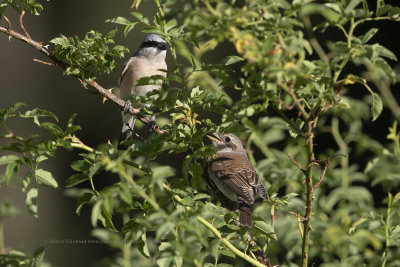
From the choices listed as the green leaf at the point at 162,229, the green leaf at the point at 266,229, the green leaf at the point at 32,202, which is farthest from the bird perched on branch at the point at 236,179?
the green leaf at the point at 162,229

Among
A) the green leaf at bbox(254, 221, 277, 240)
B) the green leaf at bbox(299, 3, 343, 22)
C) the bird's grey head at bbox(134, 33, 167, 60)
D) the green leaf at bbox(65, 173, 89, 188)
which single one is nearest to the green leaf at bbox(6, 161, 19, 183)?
the green leaf at bbox(65, 173, 89, 188)

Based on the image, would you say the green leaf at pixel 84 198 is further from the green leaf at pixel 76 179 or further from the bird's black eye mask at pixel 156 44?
the bird's black eye mask at pixel 156 44

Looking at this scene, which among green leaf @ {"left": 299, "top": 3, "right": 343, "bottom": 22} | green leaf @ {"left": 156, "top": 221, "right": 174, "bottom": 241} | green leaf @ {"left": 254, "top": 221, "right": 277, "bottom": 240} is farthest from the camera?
green leaf @ {"left": 254, "top": 221, "right": 277, "bottom": 240}

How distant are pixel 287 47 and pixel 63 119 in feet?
18.9

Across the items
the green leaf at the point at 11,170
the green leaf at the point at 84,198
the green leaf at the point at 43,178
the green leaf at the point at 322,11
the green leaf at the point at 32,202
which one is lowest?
the green leaf at the point at 84,198

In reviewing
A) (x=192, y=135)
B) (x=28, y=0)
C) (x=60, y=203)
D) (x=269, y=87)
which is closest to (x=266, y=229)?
(x=192, y=135)

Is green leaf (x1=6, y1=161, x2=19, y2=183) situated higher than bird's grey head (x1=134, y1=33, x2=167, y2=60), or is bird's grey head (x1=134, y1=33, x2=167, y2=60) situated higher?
green leaf (x1=6, y1=161, x2=19, y2=183)

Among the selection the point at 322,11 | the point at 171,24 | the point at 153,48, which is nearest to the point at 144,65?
the point at 153,48

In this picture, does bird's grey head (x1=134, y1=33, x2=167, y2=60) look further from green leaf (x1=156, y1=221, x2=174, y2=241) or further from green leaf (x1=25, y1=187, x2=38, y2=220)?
green leaf (x1=156, y1=221, x2=174, y2=241)

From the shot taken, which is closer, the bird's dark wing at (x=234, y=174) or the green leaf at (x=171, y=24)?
the green leaf at (x=171, y=24)

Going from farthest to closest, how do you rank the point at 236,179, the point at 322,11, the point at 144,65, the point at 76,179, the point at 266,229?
the point at 144,65 → the point at 236,179 → the point at 266,229 → the point at 76,179 → the point at 322,11

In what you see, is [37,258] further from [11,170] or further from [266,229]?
[266,229]

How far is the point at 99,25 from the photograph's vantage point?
776 cm

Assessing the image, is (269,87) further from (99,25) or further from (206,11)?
(99,25)
